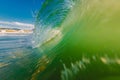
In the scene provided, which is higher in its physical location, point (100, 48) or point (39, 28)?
point (39, 28)

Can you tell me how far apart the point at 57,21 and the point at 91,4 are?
1008 mm

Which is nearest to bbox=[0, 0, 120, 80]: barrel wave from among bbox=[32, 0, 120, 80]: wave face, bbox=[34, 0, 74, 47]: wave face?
bbox=[32, 0, 120, 80]: wave face

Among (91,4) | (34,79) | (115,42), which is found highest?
(91,4)

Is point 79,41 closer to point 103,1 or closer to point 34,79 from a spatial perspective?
point 103,1

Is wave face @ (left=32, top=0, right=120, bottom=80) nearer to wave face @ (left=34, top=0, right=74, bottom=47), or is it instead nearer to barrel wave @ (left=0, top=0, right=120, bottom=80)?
barrel wave @ (left=0, top=0, right=120, bottom=80)

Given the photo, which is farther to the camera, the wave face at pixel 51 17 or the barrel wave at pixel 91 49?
the wave face at pixel 51 17

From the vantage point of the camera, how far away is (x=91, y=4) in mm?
1965

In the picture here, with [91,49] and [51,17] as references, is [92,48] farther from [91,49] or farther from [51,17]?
[51,17]

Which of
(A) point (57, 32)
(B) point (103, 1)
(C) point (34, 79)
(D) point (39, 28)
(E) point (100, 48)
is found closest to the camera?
(E) point (100, 48)

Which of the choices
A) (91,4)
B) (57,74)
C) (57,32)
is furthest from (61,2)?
(57,74)

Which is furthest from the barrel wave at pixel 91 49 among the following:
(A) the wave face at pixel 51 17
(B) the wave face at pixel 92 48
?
(A) the wave face at pixel 51 17

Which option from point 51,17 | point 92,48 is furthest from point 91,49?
point 51,17

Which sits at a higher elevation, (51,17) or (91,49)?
(51,17)

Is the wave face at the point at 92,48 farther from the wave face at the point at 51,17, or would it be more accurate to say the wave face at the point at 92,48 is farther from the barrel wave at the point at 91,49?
the wave face at the point at 51,17
